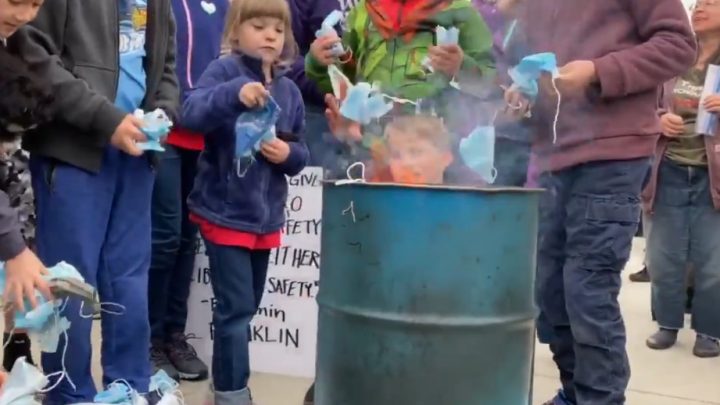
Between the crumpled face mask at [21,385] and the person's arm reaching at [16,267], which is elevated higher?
the person's arm reaching at [16,267]

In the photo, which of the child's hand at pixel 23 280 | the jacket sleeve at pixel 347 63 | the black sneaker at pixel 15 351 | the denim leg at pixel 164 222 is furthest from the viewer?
the denim leg at pixel 164 222

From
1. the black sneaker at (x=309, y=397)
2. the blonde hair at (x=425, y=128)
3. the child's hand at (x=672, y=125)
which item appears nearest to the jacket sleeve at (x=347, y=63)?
the blonde hair at (x=425, y=128)

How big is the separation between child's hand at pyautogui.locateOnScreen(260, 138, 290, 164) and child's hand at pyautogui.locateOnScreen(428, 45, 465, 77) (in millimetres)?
505

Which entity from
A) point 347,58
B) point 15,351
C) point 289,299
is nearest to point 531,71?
point 347,58

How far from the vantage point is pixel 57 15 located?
2.52 m

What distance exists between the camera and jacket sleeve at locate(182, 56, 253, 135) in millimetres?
2793

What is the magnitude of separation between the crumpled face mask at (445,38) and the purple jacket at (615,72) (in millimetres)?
277

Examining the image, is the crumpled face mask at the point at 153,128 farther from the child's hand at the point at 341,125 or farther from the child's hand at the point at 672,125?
the child's hand at the point at 672,125

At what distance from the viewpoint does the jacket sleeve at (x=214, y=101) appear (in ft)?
9.16

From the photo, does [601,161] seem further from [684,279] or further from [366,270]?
[684,279]

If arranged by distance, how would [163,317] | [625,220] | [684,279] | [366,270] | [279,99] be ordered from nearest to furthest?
[366,270] < [625,220] < [279,99] < [163,317] < [684,279]

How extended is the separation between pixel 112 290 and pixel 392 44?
1.06 metres

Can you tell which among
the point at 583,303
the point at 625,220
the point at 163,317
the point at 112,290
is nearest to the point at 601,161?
the point at 625,220

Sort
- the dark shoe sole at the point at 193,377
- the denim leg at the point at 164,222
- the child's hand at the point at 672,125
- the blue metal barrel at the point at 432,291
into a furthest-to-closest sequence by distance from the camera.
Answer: the child's hand at the point at 672,125 → the dark shoe sole at the point at 193,377 → the denim leg at the point at 164,222 → the blue metal barrel at the point at 432,291
